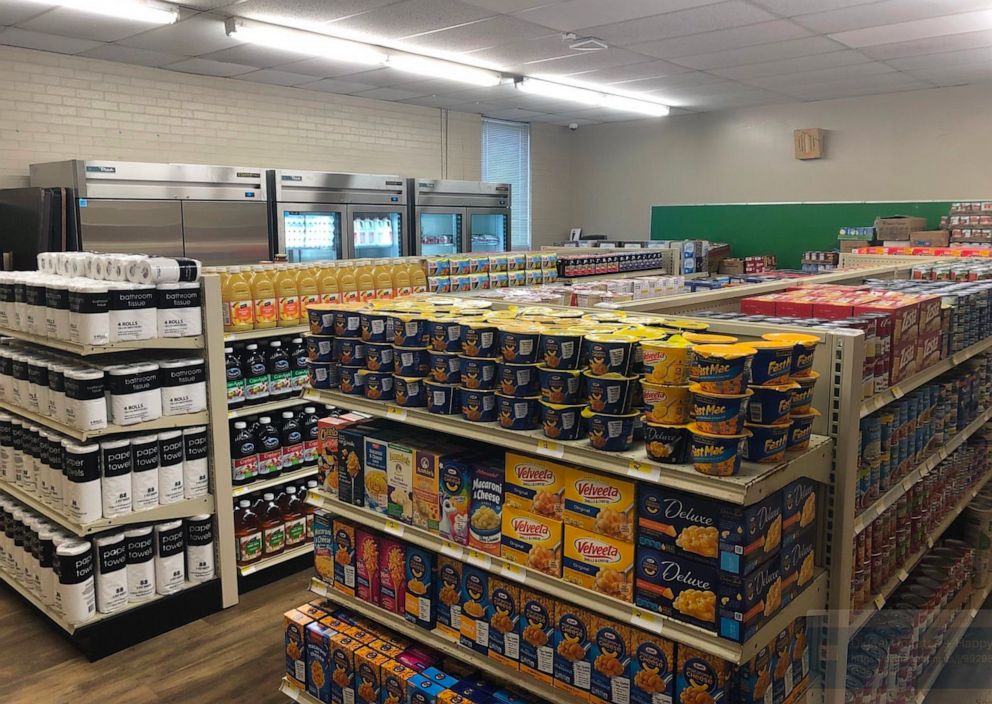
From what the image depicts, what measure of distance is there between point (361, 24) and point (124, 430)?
351 cm

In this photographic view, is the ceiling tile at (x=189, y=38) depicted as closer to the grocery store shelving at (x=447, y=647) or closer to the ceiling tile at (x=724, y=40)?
the ceiling tile at (x=724, y=40)

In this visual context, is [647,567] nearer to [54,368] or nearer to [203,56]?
[54,368]

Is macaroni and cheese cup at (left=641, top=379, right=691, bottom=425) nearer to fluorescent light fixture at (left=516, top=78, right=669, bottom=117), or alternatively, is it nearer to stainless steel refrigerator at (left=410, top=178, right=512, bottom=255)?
fluorescent light fixture at (left=516, top=78, right=669, bottom=117)

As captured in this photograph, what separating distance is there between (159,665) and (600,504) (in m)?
2.69

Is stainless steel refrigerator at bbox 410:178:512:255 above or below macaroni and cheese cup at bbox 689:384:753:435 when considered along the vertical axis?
above

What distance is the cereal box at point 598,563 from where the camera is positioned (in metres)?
2.17

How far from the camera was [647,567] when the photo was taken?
6.92 ft

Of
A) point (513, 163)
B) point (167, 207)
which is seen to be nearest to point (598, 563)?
point (167, 207)

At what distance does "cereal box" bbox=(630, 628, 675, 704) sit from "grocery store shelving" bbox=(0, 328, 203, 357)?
8.85 ft

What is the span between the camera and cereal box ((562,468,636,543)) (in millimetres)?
2150

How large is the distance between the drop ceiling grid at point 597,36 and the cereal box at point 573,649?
4047 millimetres

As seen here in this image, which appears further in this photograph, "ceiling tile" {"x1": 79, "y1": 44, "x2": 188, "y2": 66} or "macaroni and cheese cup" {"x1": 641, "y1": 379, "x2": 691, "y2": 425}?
"ceiling tile" {"x1": 79, "y1": 44, "x2": 188, "y2": 66}

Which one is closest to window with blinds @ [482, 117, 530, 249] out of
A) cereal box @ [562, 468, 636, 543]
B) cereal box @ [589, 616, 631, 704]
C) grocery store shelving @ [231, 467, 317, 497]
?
grocery store shelving @ [231, 467, 317, 497]

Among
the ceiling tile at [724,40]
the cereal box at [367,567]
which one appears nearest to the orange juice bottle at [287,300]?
the cereal box at [367,567]
